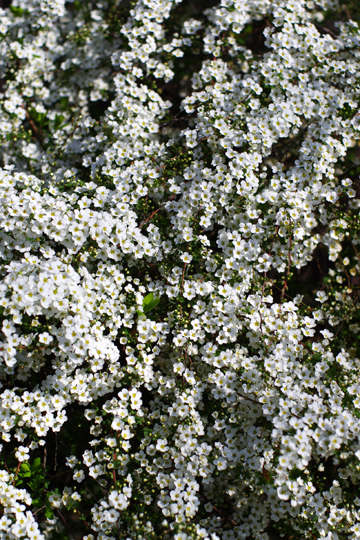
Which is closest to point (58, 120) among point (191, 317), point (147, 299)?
point (147, 299)

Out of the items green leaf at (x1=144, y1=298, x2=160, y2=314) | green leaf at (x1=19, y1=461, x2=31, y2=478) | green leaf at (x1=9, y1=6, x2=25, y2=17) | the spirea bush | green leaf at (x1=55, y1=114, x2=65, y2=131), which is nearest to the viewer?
the spirea bush

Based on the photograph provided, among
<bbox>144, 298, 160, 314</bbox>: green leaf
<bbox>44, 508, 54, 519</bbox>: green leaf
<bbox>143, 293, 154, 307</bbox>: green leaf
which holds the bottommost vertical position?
<bbox>44, 508, 54, 519</bbox>: green leaf

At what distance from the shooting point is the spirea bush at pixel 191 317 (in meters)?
2.93

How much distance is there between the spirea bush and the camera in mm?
2930

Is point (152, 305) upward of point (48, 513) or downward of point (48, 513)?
upward

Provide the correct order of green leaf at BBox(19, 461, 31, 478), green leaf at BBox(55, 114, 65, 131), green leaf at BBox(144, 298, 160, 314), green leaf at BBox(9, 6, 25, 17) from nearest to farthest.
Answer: green leaf at BBox(19, 461, 31, 478) → green leaf at BBox(144, 298, 160, 314) → green leaf at BBox(55, 114, 65, 131) → green leaf at BBox(9, 6, 25, 17)

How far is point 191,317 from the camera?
3426 mm

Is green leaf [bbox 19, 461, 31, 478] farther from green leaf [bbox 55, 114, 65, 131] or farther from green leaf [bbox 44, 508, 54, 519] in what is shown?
green leaf [bbox 55, 114, 65, 131]

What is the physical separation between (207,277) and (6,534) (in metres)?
2.23

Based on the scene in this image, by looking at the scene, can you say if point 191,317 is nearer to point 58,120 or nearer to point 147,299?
point 147,299

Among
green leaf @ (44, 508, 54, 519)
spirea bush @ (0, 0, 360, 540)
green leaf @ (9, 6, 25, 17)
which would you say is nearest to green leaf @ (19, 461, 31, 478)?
spirea bush @ (0, 0, 360, 540)

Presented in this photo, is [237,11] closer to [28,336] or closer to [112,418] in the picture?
[28,336]

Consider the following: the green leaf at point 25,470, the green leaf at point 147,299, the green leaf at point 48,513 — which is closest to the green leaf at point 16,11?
the green leaf at point 147,299

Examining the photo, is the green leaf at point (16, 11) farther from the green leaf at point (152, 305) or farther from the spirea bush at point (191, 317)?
the green leaf at point (152, 305)
